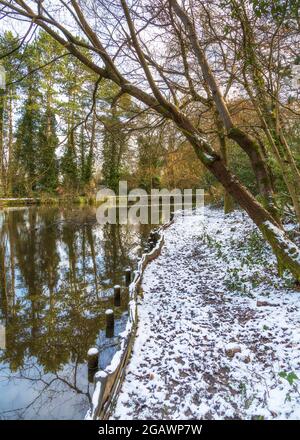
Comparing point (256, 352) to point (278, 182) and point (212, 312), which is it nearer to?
point (212, 312)

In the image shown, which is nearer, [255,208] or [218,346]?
[218,346]

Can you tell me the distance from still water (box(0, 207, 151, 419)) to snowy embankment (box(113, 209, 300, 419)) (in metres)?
0.74

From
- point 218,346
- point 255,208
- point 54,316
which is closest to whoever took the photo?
point 218,346

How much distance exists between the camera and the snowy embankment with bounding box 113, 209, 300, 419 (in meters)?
2.34

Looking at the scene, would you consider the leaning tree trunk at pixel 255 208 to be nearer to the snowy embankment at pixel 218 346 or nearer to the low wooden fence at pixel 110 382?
the snowy embankment at pixel 218 346

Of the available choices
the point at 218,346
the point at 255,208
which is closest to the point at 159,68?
the point at 255,208

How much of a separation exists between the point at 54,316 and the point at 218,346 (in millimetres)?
2883

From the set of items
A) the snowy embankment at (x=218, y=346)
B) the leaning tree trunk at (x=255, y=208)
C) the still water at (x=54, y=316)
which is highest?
the leaning tree trunk at (x=255, y=208)

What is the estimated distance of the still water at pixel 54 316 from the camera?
122 inches

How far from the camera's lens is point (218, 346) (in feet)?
10.4

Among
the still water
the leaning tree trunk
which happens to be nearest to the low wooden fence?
the still water

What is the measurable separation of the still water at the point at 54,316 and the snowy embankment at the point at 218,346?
0.74 metres

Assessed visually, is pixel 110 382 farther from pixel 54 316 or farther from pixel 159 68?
pixel 159 68

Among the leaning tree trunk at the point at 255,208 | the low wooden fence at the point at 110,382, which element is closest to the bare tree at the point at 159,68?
the leaning tree trunk at the point at 255,208
